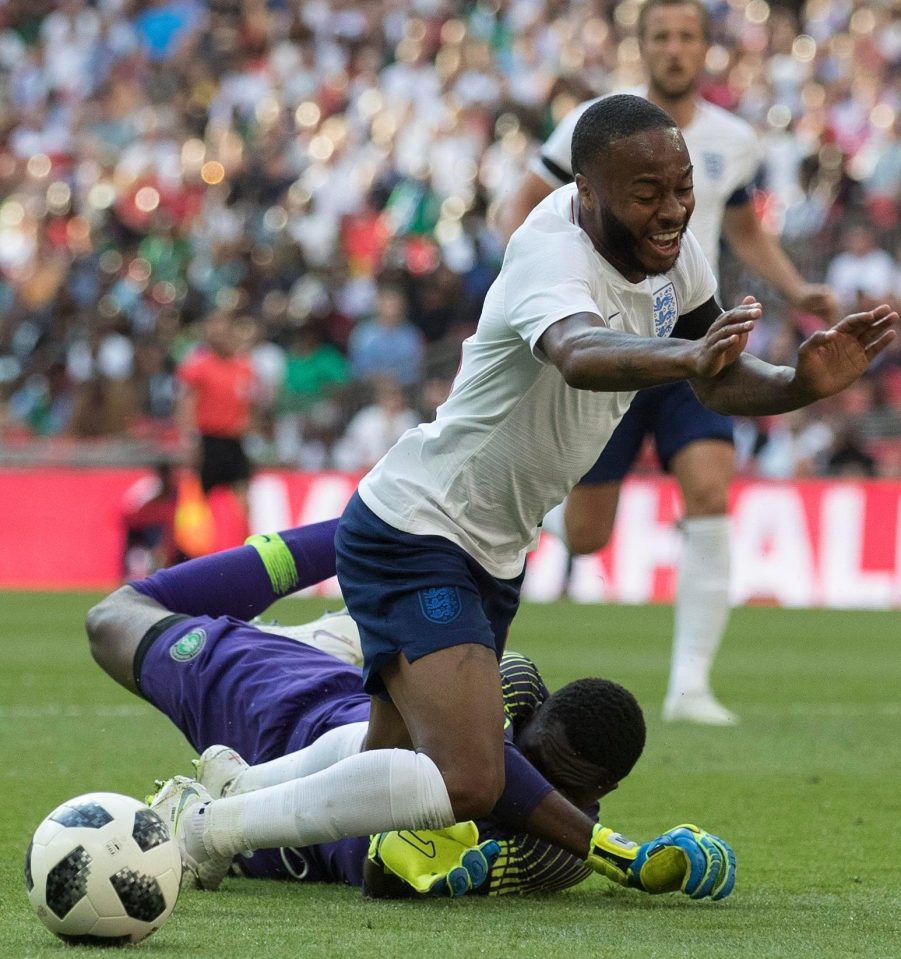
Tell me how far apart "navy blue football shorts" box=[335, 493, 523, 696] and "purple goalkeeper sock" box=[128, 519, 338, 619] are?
1.26 m

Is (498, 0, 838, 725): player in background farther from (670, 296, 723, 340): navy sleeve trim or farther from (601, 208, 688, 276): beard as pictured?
(601, 208, 688, 276): beard

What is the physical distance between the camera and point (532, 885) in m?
4.47

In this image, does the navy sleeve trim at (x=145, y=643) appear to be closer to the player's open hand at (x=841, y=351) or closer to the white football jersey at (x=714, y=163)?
the player's open hand at (x=841, y=351)

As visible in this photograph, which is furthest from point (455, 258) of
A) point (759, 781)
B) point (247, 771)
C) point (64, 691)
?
point (247, 771)

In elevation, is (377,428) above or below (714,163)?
below

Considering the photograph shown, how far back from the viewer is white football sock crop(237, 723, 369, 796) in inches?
174

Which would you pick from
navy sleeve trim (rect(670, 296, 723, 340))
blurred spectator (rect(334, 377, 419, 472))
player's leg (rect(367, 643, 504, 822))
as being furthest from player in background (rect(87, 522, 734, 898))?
blurred spectator (rect(334, 377, 419, 472))

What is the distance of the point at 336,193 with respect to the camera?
20.1 m

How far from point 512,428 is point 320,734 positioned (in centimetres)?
106

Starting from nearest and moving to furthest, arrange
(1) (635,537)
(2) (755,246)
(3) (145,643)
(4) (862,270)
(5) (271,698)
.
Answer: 1. (5) (271,698)
2. (3) (145,643)
3. (2) (755,246)
4. (1) (635,537)
5. (4) (862,270)

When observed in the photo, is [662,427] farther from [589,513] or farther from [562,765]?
[562,765]

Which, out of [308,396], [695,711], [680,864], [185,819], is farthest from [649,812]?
[308,396]

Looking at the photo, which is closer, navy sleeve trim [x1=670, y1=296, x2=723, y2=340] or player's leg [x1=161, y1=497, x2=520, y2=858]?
player's leg [x1=161, y1=497, x2=520, y2=858]

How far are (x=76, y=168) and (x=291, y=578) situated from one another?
16.7m
